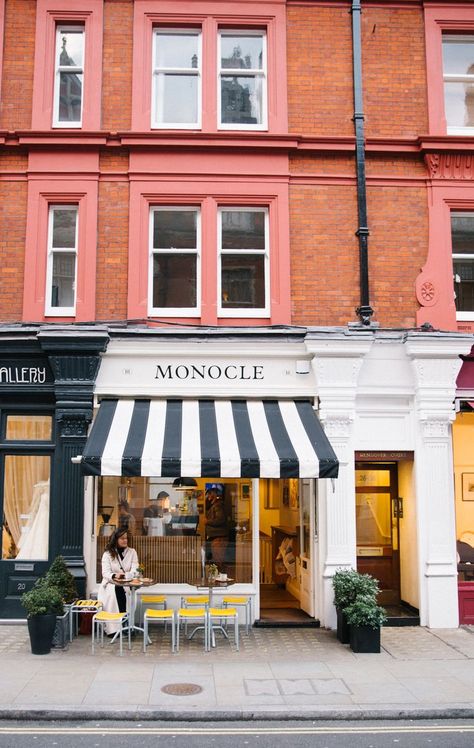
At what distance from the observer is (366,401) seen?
12.5 metres

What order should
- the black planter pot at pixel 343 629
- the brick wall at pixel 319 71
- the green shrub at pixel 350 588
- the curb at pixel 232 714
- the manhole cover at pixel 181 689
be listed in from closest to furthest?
the curb at pixel 232 714
the manhole cover at pixel 181 689
the green shrub at pixel 350 588
the black planter pot at pixel 343 629
the brick wall at pixel 319 71

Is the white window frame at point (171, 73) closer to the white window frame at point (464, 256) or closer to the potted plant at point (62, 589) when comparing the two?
the white window frame at point (464, 256)

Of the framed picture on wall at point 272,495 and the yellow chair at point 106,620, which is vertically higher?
the framed picture on wall at point 272,495

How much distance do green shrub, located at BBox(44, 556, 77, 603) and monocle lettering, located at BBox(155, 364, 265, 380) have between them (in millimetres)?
3443

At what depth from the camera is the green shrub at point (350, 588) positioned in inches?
420

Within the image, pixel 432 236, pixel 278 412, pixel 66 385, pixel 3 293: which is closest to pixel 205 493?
pixel 278 412

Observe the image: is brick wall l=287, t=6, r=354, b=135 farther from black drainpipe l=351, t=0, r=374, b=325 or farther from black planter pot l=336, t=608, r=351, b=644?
black planter pot l=336, t=608, r=351, b=644

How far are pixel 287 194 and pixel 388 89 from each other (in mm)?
2811

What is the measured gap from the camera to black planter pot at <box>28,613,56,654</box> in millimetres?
10164

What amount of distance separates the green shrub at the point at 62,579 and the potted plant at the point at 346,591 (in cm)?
412

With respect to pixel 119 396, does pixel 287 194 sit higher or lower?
higher

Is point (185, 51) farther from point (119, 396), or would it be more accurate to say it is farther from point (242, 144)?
point (119, 396)

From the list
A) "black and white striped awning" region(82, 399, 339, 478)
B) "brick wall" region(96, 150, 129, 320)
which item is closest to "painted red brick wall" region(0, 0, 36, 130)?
"brick wall" region(96, 150, 129, 320)

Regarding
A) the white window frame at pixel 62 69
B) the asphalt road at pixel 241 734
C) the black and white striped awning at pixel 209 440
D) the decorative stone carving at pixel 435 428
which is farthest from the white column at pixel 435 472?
the white window frame at pixel 62 69
